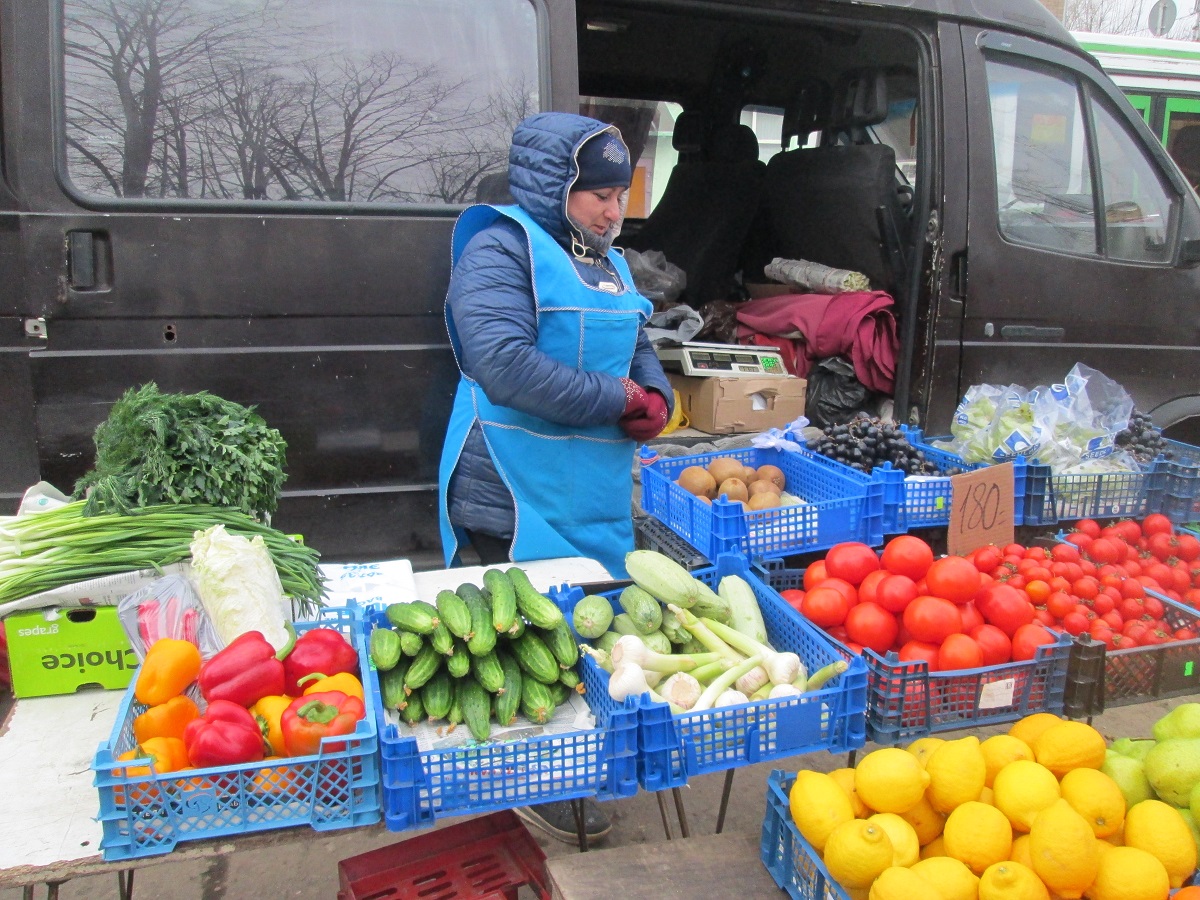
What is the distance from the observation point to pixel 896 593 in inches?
94.4

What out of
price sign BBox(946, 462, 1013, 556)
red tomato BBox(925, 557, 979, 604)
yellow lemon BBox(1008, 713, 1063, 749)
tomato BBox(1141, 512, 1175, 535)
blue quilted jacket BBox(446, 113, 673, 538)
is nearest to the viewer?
yellow lemon BBox(1008, 713, 1063, 749)

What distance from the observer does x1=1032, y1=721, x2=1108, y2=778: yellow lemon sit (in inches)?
73.5

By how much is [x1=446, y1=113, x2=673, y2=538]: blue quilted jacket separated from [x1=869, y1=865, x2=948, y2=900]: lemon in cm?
167

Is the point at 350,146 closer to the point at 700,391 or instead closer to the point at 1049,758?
the point at 700,391

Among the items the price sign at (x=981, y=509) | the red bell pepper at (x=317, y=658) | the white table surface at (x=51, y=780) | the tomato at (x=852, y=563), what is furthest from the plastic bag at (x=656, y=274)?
the white table surface at (x=51, y=780)

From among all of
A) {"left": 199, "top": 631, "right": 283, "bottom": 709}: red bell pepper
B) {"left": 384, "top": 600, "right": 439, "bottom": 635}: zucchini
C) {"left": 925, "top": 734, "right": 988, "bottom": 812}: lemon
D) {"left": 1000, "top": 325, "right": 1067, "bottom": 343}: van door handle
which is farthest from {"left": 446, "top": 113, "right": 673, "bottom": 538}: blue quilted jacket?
{"left": 1000, "top": 325, "right": 1067, "bottom": 343}: van door handle

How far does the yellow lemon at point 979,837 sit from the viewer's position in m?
1.66

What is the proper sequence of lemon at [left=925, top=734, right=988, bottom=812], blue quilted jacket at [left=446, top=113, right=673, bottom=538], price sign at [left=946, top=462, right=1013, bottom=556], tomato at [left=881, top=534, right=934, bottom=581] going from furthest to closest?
price sign at [left=946, top=462, right=1013, bottom=556] → blue quilted jacket at [left=446, top=113, right=673, bottom=538] → tomato at [left=881, top=534, right=934, bottom=581] → lemon at [left=925, top=734, right=988, bottom=812]

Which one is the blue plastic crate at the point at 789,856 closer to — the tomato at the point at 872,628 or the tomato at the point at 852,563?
the tomato at the point at 872,628

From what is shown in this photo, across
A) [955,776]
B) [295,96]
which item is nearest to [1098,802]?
[955,776]

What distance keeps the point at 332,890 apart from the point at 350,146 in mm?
2501

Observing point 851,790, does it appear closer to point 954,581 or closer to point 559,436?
point 954,581

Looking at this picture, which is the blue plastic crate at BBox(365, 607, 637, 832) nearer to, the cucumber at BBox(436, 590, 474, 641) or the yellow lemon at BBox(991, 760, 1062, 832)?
the cucumber at BBox(436, 590, 474, 641)

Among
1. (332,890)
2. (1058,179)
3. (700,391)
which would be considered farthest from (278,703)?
(1058,179)
